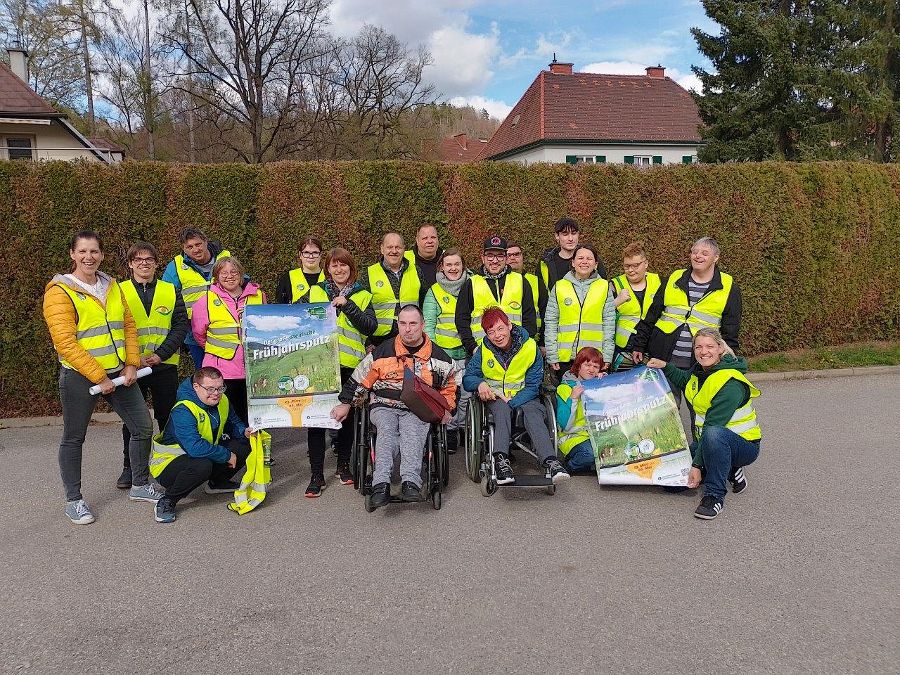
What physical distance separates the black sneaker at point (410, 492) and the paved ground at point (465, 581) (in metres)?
0.18

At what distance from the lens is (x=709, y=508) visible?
4.41 meters

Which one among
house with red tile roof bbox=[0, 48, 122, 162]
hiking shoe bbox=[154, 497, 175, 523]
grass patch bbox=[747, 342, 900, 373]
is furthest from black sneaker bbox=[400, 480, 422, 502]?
house with red tile roof bbox=[0, 48, 122, 162]

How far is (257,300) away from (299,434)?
201 cm

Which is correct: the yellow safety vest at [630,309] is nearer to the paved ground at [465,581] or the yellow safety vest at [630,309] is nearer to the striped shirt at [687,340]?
the striped shirt at [687,340]

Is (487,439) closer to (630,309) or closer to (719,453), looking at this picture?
(719,453)

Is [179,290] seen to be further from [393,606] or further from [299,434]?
[393,606]

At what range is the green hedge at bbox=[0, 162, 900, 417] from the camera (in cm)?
702

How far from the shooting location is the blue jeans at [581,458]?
5035mm

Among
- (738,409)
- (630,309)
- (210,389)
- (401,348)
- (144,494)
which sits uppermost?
(630,309)

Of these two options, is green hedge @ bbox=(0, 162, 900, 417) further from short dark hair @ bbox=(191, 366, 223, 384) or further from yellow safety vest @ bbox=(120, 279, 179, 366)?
short dark hair @ bbox=(191, 366, 223, 384)

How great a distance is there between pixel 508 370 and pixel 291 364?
5.44ft

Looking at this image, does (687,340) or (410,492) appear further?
(687,340)

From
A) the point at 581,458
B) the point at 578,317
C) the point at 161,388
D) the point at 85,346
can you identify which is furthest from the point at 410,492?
the point at 85,346

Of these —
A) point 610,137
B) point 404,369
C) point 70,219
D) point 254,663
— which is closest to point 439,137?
point 610,137
